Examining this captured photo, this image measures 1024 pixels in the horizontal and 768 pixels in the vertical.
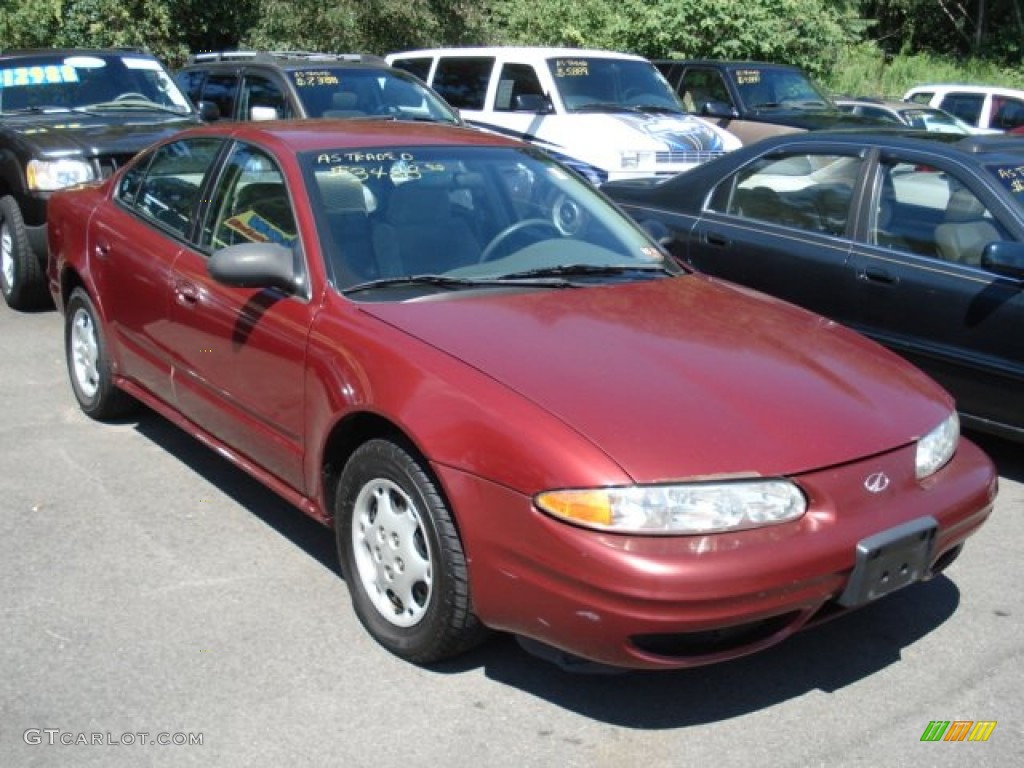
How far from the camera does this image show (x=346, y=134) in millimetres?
4602

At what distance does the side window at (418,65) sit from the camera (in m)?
12.5

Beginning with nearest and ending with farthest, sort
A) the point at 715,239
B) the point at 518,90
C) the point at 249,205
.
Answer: the point at 249,205
the point at 715,239
the point at 518,90

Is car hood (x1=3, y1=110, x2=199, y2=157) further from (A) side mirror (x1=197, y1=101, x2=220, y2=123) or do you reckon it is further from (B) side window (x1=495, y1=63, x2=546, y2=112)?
(B) side window (x1=495, y1=63, x2=546, y2=112)

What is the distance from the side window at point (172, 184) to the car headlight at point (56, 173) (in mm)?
2433

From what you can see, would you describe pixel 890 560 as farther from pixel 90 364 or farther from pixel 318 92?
pixel 318 92

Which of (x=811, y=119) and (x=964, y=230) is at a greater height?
(x=964, y=230)

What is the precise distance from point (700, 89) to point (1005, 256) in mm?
9717

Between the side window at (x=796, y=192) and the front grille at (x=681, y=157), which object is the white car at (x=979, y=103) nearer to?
the front grille at (x=681, y=157)

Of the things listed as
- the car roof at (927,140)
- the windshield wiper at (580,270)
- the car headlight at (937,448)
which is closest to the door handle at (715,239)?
the car roof at (927,140)

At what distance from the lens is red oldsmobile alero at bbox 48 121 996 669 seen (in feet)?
9.97

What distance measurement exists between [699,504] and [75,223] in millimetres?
4009

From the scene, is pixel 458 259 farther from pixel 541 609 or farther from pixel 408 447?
pixel 541 609

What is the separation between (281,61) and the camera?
33.5 ft

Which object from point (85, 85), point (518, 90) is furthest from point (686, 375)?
point (518, 90)
